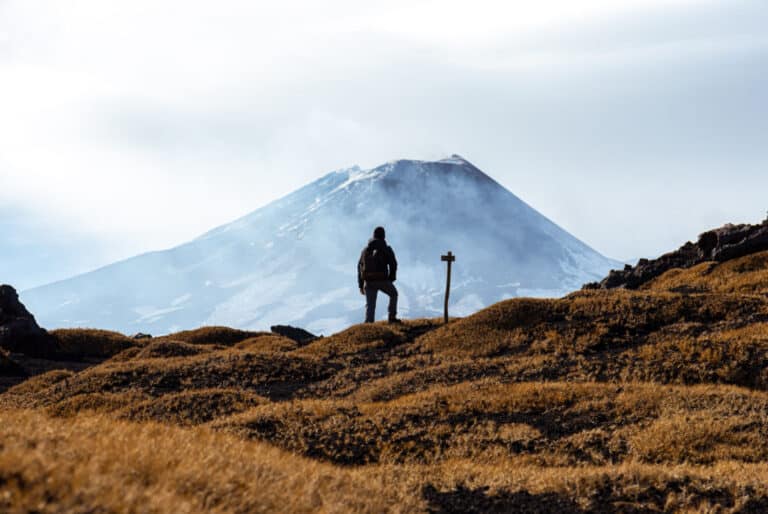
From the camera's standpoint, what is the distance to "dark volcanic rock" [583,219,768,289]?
4693 centimetres

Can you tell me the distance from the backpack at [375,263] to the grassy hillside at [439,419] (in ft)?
8.52

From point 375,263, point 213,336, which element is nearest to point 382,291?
point 375,263

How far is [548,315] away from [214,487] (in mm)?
25377

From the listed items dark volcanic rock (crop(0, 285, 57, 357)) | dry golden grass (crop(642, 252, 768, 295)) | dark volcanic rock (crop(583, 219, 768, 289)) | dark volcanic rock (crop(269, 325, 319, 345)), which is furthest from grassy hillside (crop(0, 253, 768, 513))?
dark volcanic rock (crop(269, 325, 319, 345))

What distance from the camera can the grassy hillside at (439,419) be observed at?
25.4 ft

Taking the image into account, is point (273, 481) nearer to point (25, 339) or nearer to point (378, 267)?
point (378, 267)

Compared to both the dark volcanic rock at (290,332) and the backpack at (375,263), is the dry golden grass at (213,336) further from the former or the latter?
the backpack at (375,263)

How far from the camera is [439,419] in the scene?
18.4 meters

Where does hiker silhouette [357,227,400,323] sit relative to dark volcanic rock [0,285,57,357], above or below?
above

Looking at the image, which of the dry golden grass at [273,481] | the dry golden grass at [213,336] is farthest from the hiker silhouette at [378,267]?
the dry golden grass at [273,481]

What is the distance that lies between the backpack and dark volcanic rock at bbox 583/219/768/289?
2211 cm

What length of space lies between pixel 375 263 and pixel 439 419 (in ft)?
55.0

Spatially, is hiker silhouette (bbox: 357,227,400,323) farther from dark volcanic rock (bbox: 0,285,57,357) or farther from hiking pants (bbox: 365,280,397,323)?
dark volcanic rock (bbox: 0,285,57,357)

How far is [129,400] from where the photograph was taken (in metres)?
21.9
